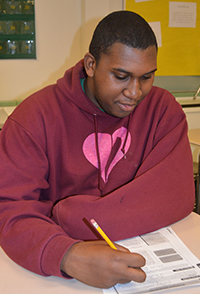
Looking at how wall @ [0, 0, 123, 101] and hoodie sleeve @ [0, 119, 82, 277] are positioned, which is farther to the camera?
wall @ [0, 0, 123, 101]

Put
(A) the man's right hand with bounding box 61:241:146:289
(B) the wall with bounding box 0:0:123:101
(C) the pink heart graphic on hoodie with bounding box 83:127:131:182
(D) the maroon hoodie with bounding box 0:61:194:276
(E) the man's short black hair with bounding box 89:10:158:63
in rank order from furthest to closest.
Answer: (B) the wall with bounding box 0:0:123:101 < (C) the pink heart graphic on hoodie with bounding box 83:127:131:182 < (E) the man's short black hair with bounding box 89:10:158:63 < (D) the maroon hoodie with bounding box 0:61:194:276 < (A) the man's right hand with bounding box 61:241:146:289

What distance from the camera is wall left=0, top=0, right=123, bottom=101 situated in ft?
9.01

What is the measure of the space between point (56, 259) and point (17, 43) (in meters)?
2.36

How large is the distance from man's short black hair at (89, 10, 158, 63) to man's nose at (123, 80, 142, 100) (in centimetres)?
11

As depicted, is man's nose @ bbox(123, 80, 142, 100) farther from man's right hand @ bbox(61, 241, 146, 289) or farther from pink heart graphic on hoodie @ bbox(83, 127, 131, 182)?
man's right hand @ bbox(61, 241, 146, 289)

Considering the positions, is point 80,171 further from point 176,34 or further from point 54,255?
point 176,34

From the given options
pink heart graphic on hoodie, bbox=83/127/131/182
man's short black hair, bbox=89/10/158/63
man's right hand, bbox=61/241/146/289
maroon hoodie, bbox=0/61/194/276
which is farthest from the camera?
pink heart graphic on hoodie, bbox=83/127/131/182

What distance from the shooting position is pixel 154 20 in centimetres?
291

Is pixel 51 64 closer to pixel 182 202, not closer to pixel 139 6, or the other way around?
pixel 139 6

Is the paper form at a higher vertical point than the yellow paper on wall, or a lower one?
lower

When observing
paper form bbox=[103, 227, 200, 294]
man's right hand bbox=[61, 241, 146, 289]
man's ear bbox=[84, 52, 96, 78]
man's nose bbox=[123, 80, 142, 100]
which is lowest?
paper form bbox=[103, 227, 200, 294]

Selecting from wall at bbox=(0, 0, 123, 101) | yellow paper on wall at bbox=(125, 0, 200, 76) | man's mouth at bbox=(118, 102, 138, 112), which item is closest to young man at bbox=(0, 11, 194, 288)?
man's mouth at bbox=(118, 102, 138, 112)

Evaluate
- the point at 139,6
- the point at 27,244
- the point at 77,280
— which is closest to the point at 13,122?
the point at 27,244

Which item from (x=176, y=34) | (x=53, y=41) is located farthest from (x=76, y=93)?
(x=176, y=34)
